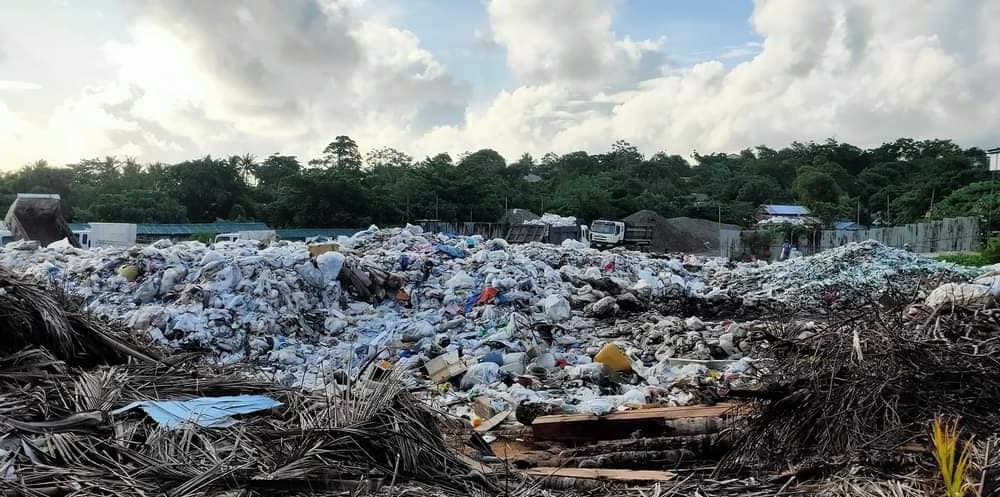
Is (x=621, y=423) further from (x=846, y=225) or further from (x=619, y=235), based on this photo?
(x=846, y=225)

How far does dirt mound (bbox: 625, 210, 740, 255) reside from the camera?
30.9 m

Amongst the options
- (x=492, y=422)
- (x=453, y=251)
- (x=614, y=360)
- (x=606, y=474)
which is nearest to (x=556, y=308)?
(x=614, y=360)

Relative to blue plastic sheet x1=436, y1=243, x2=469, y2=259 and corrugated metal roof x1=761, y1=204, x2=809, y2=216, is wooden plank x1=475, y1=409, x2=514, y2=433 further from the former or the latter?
corrugated metal roof x1=761, y1=204, x2=809, y2=216

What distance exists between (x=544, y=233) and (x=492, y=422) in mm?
18612

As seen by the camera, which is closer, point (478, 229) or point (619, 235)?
point (619, 235)

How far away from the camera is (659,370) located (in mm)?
6898

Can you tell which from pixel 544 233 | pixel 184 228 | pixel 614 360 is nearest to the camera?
pixel 614 360

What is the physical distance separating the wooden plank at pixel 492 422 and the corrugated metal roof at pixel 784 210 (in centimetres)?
3284

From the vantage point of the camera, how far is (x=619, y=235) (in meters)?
23.5

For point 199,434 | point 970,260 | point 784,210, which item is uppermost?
point 784,210

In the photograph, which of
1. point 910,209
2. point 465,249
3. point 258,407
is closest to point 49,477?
point 258,407

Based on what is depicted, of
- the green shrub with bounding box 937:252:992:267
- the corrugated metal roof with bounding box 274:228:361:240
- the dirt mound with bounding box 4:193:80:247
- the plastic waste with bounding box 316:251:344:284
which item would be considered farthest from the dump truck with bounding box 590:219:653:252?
the dirt mound with bounding box 4:193:80:247

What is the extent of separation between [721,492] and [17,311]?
363cm

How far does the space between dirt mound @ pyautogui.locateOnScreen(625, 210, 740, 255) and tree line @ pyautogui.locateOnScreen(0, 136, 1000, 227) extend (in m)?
2.79
